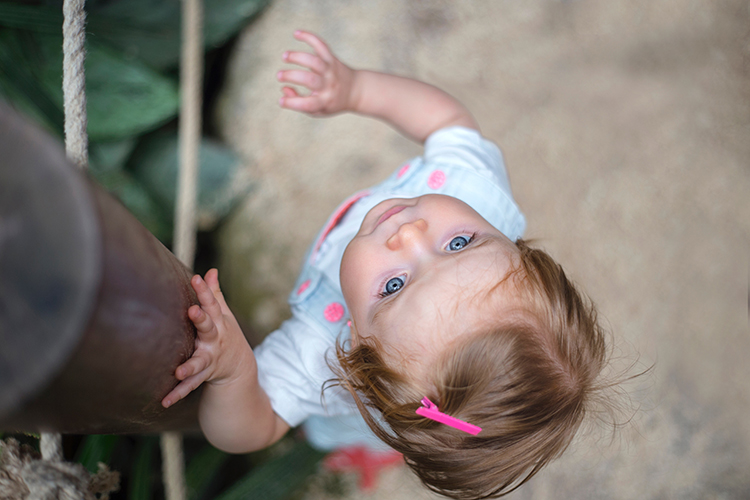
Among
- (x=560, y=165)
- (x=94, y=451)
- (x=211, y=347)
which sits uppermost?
(x=211, y=347)

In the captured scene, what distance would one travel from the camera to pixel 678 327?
1160 millimetres

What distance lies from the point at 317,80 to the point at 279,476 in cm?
72

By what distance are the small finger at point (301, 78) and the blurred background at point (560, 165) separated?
14.5 inches

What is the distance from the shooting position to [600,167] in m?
1.23

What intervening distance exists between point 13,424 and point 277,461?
75 cm

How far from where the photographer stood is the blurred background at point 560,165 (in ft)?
3.55

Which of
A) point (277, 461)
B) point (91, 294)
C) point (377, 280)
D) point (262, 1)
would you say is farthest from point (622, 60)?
point (91, 294)

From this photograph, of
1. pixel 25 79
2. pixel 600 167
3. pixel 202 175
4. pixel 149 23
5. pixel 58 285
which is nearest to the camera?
pixel 58 285

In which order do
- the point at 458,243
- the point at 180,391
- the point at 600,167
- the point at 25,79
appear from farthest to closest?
the point at 600,167
the point at 25,79
the point at 458,243
the point at 180,391

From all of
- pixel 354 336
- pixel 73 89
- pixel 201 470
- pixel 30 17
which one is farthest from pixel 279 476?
pixel 30 17

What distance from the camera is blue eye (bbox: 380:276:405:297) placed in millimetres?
616

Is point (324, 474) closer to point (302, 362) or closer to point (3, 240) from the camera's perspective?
point (302, 362)

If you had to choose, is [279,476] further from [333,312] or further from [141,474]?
[333,312]

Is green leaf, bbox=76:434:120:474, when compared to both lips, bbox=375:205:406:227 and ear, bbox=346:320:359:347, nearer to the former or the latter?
ear, bbox=346:320:359:347
